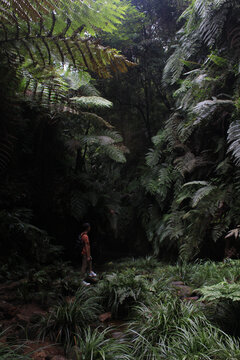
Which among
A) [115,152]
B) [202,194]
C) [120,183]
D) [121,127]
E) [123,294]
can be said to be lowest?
[123,294]

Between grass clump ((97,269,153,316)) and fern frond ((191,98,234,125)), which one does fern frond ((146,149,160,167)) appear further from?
grass clump ((97,269,153,316))

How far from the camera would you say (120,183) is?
26.9 ft

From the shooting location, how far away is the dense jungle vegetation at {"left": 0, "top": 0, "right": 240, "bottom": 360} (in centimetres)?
212

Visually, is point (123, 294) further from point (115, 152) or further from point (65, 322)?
point (115, 152)

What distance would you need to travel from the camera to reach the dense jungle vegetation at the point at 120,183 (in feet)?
6.94

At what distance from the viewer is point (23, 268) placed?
371 cm

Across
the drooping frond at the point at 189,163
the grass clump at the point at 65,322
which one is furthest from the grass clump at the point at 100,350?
the drooping frond at the point at 189,163

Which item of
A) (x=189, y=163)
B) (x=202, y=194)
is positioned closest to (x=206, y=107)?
(x=189, y=163)

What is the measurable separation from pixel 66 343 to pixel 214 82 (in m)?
4.84

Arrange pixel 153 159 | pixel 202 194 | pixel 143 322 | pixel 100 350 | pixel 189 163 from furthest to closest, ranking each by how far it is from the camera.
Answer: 1. pixel 153 159
2. pixel 189 163
3. pixel 202 194
4. pixel 143 322
5. pixel 100 350

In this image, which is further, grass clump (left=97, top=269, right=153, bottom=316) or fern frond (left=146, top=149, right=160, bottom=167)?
fern frond (left=146, top=149, right=160, bottom=167)

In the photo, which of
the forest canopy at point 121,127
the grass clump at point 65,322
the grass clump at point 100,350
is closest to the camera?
the grass clump at point 100,350

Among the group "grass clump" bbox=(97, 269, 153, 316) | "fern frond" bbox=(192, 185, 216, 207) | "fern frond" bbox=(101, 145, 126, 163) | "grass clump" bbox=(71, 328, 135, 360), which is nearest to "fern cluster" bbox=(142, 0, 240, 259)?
"fern frond" bbox=(192, 185, 216, 207)

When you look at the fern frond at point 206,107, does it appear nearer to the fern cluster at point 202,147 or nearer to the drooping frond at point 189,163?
the fern cluster at point 202,147
